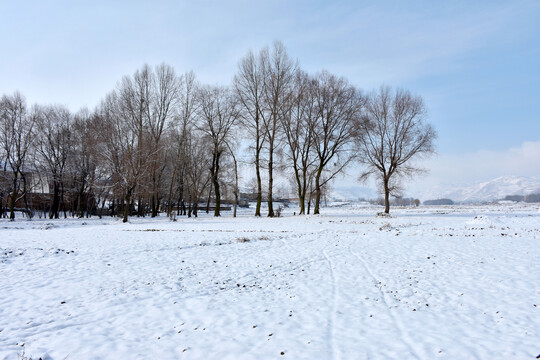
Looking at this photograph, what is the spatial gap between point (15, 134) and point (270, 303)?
37374mm

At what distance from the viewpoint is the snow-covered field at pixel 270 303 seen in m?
4.46

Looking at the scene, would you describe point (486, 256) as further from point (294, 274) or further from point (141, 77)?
point (141, 77)

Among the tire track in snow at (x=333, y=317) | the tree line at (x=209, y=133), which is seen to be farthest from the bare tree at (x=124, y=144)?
the tire track in snow at (x=333, y=317)

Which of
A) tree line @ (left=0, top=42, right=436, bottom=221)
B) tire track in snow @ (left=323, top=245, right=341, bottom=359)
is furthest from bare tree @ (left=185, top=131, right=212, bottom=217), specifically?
tire track in snow @ (left=323, top=245, right=341, bottom=359)

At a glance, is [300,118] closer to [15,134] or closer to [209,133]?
[209,133]

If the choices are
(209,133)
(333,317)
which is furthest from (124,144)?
(333,317)

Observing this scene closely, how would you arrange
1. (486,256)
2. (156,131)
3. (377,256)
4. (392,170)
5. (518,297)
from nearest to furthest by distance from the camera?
1. (518,297)
2. (486,256)
3. (377,256)
4. (392,170)
5. (156,131)

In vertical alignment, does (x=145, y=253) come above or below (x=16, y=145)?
below

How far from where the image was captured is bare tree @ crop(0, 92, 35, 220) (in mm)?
29766

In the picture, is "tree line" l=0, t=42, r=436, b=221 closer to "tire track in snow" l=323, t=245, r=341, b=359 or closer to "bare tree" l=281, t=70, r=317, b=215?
"bare tree" l=281, t=70, r=317, b=215

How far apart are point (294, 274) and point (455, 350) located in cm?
483

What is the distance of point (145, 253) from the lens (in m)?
11.2

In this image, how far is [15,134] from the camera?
100ft

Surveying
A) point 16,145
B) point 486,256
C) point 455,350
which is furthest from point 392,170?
point 16,145
